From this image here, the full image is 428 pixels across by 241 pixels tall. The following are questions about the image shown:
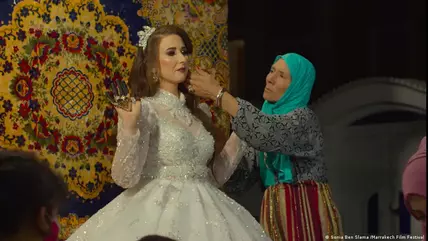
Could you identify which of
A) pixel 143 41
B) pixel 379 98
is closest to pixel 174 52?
pixel 143 41

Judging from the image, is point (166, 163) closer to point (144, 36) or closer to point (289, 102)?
point (144, 36)

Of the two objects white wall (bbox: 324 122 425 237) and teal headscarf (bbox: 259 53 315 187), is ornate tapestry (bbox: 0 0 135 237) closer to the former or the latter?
teal headscarf (bbox: 259 53 315 187)

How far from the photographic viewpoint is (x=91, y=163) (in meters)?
3.83

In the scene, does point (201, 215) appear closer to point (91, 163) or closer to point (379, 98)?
point (91, 163)

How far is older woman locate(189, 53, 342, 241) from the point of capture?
3684 millimetres

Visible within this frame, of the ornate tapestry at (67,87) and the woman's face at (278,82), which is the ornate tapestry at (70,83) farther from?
the woman's face at (278,82)

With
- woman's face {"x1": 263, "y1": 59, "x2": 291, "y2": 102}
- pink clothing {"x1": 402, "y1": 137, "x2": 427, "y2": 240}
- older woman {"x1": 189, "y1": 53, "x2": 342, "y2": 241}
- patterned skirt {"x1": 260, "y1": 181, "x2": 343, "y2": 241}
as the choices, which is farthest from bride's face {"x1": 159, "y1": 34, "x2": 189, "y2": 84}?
pink clothing {"x1": 402, "y1": 137, "x2": 427, "y2": 240}

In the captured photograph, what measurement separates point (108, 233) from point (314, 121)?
1095mm

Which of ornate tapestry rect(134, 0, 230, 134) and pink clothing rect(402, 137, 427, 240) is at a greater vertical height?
ornate tapestry rect(134, 0, 230, 134)

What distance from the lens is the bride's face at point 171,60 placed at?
11.8ft

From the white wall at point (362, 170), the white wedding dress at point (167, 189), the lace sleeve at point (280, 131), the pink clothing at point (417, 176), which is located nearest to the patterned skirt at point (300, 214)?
the lace sleeve at point (280, 131)

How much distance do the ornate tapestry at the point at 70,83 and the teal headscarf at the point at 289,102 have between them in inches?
25.6

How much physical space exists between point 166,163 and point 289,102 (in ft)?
2.22

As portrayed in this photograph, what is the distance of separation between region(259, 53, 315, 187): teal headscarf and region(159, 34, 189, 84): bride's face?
0.50 meters
